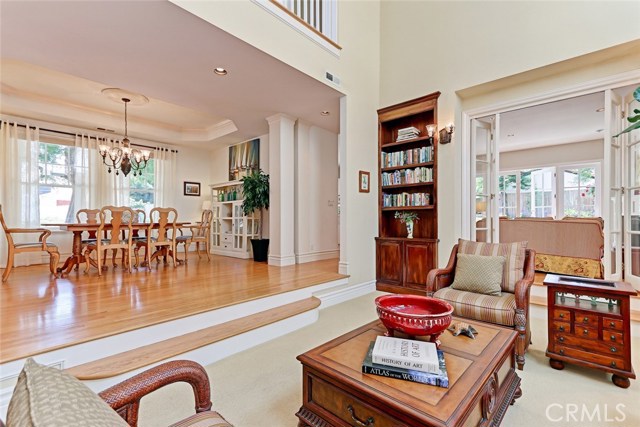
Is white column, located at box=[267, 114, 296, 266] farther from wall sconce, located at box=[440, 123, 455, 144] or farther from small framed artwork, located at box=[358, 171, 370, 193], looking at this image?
wall sconce, located at box=[440, 123, 455, 144]

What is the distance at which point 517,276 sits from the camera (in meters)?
2.61

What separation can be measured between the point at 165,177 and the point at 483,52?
6.98 meters

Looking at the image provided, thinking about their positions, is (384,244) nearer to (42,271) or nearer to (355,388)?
(355,388)

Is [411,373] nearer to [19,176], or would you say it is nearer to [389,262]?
[389,262]

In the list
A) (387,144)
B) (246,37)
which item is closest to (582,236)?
(387,144)

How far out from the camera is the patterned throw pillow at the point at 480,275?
8.35 ft

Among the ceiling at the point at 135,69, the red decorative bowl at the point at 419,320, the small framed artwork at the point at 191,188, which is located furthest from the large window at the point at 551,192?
the small framed artwork at the point at 191,188

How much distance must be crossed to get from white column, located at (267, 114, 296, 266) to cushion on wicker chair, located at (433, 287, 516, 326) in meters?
3.15

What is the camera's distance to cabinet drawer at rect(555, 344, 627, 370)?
1983mm

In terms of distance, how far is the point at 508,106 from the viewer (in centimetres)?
376

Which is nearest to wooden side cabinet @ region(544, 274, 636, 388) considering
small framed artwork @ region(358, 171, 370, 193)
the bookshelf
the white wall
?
the white wall

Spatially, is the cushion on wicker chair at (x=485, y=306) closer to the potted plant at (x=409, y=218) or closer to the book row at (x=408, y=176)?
the potted plant at (x=409, y=218)

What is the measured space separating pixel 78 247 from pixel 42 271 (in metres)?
0.82

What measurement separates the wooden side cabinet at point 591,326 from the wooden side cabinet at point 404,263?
5.89 ft
